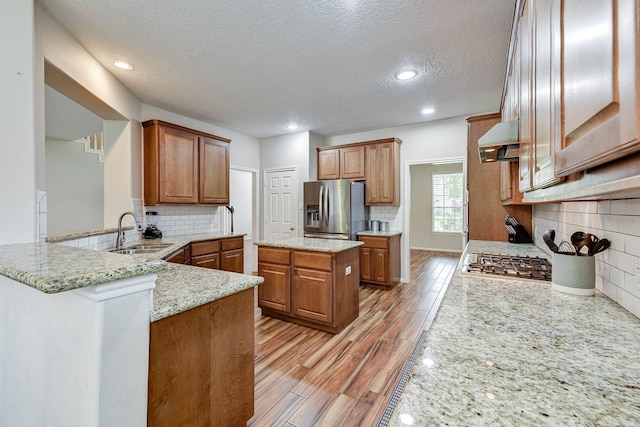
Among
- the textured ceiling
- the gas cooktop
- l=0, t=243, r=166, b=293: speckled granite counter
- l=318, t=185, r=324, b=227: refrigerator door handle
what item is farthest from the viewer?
l=318, t=185, r=324, b=227: refrigerator door handle

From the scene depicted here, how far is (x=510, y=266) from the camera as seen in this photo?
1713 mm

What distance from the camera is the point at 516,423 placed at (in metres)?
0.49

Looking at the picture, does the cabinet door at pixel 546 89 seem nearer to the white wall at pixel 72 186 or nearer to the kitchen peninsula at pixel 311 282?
the kitchen peninsula at pixel 311 282

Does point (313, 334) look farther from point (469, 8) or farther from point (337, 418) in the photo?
point (469, 8)

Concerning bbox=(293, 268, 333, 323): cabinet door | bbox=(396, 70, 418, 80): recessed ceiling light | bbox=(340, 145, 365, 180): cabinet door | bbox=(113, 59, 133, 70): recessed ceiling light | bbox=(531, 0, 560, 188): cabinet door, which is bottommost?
bbox=(293, 268, 333, 323): cabinet door

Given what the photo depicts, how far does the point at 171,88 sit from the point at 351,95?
205 centimetres

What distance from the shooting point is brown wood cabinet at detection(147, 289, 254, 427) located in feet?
3.59

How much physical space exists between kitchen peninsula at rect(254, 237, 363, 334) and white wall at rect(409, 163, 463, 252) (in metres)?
5.42

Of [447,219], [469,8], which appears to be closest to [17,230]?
[469,8]

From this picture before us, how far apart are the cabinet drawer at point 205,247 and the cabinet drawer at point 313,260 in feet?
4.24

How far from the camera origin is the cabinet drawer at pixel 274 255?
300 centimetres

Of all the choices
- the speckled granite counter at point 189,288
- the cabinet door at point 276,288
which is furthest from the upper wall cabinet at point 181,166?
the speckled granite counter at point 189,288

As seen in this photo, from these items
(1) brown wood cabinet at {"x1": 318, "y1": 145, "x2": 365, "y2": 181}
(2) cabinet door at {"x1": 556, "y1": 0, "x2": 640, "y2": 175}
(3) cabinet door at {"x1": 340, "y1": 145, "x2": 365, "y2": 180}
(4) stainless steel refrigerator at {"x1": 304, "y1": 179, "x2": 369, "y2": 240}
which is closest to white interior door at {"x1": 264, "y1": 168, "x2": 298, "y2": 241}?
(4) stainless steel refrigerator at {"x1": 304, "y1": 179, "x2": 369, "y2": 240}

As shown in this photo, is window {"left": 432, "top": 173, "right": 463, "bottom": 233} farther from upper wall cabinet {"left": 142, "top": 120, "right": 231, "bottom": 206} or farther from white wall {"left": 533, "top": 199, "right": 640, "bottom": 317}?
white wall {"left": 533, "top": 199, "right": 640, "bottom": 317}
